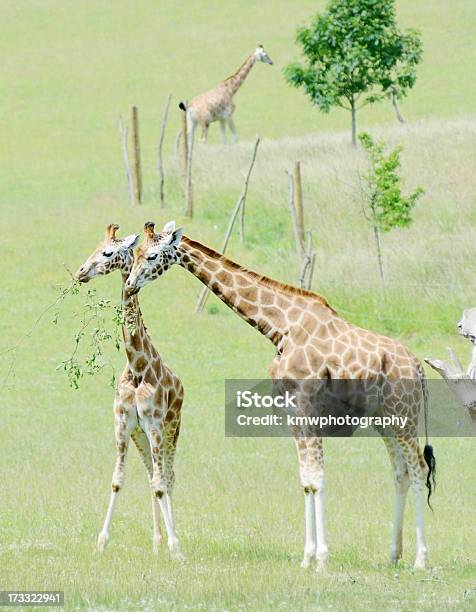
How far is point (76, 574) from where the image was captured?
11.9 m

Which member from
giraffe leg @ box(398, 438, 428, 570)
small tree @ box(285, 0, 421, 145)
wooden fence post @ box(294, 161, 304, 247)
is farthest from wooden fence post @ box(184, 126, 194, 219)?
giraffe leg @ box(398, 438, 428, 570)

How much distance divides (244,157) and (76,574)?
1240 inches

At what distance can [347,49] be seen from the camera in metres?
43.6

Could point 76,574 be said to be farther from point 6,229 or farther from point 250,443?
point 6,229

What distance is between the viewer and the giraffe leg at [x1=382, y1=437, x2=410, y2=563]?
41.9 feet

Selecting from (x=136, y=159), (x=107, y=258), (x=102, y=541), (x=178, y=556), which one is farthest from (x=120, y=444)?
(x=136, y=159)

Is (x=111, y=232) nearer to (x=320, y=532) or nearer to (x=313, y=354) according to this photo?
(x=313, y=354)

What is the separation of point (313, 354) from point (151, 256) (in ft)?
5.55

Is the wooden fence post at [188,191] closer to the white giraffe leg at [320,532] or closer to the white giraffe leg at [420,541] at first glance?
the white giraffe leg at [420,541]

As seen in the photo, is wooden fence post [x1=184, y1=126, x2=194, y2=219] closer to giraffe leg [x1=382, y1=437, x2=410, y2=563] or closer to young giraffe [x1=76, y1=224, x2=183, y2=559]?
young giraffe [x1=76, y1=224, x2=183, y2=559]

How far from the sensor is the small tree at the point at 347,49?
43562mm

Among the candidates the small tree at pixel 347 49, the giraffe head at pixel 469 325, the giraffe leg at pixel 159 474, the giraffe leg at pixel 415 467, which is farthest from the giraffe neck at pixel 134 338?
the small tree at pixel 347 49

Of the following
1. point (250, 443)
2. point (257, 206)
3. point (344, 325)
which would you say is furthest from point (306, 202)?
point (344, 325)

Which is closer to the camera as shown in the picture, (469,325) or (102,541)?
(469,325)
